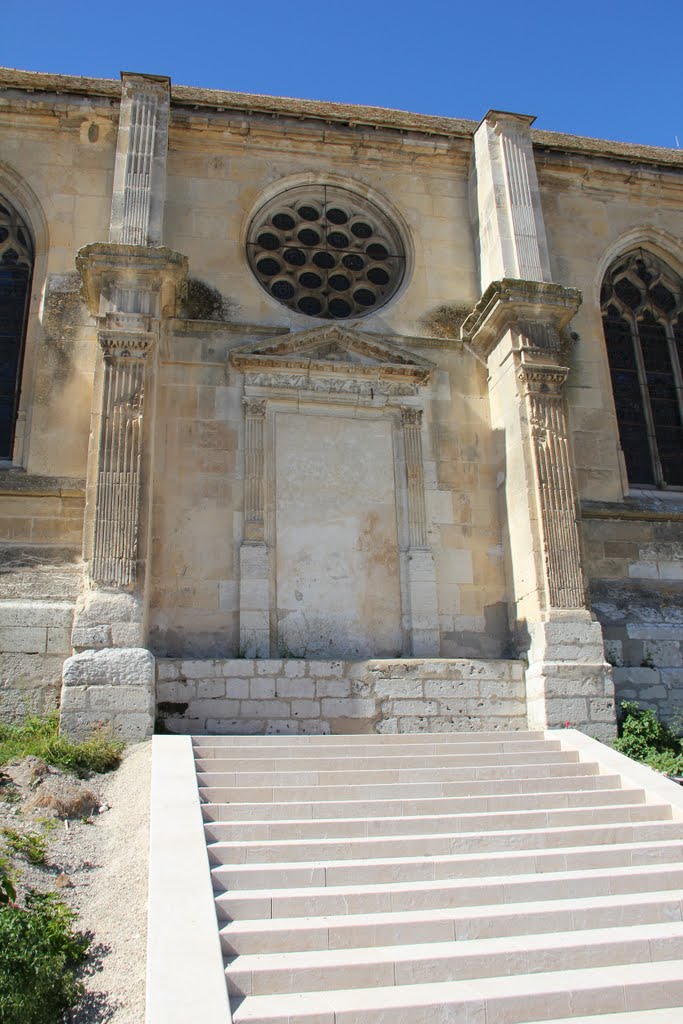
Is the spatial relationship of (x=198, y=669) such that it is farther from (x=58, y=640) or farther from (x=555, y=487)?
(x=555, y=487)

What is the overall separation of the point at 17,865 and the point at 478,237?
10025 millimetres

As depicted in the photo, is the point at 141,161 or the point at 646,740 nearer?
the point at 646,740

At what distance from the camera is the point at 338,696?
9383 millimetres

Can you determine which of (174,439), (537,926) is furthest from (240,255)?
(537,926)

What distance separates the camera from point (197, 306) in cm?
1148

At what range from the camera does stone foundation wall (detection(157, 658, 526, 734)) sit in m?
9.11

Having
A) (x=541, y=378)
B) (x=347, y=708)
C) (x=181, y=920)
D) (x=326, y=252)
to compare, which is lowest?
(x=181, y=920)

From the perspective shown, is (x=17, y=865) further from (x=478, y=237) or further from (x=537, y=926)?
(x=478, y=237)

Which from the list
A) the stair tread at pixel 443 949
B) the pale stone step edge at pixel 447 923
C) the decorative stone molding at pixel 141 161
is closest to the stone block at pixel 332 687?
the pale stone step edge at pixel 447 923

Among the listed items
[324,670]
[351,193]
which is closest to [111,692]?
[324,670]

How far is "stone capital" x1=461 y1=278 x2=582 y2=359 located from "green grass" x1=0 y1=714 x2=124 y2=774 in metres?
6.67

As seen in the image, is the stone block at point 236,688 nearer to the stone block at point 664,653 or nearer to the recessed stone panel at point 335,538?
the recessed stone panel at point 335,538

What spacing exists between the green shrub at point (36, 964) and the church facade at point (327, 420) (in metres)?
3.93

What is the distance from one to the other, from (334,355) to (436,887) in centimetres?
735
